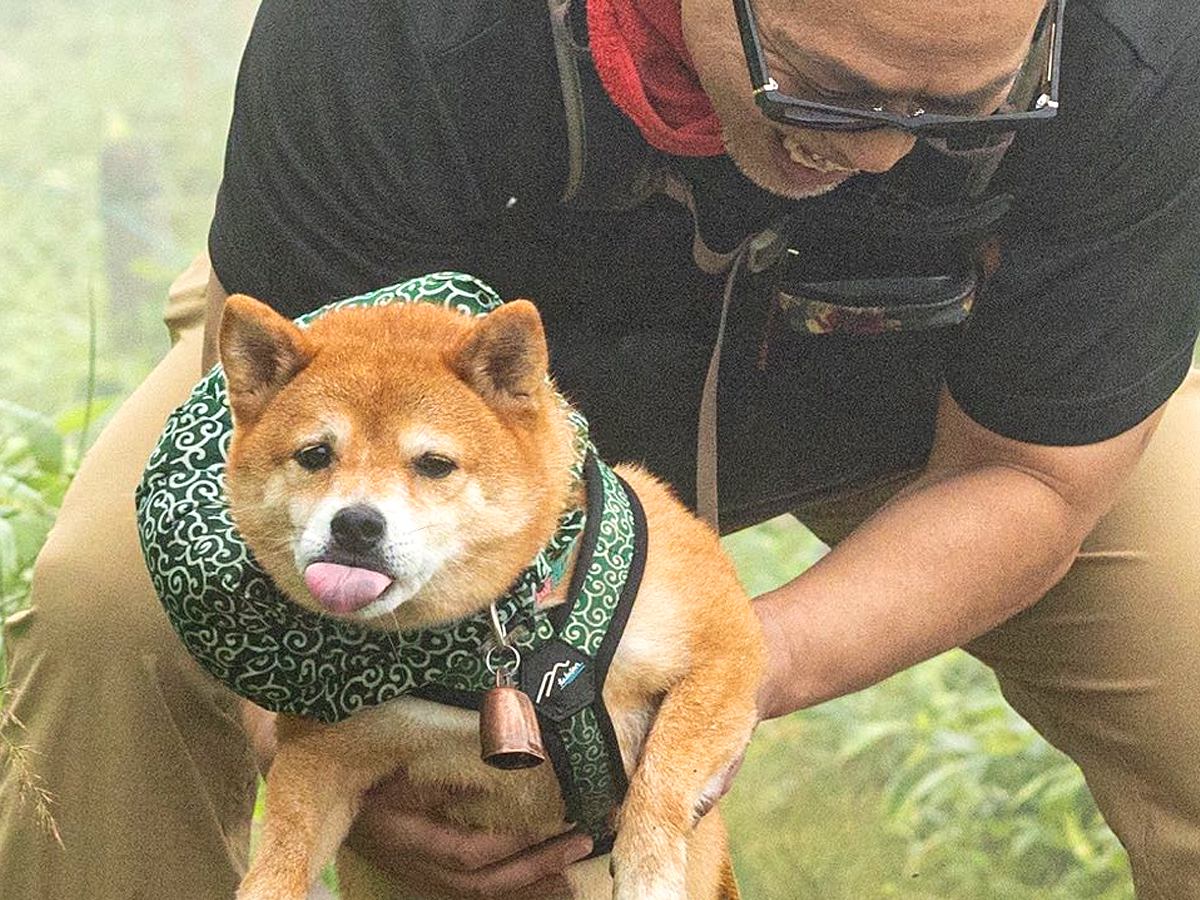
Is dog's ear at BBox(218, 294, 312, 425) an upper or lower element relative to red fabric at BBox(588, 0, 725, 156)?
lower

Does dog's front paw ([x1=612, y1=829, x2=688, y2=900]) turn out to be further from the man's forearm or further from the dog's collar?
the man's forearm

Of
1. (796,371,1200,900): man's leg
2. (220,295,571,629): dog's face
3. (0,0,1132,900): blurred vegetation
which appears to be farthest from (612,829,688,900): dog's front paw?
(0,0,1132,900): blurred vegetation

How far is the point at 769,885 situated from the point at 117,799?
155 cm

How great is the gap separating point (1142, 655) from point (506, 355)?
1.42m

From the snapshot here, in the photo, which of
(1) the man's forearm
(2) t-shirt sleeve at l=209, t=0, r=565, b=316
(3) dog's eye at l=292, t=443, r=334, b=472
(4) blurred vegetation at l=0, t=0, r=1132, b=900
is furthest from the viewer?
(4) blurred vegetation at l=0, t=0, r=1132, b=900

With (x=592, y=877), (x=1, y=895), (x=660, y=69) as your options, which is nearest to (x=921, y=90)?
(x=660, y=69)

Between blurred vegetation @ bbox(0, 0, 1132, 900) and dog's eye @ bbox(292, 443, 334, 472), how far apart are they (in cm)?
129

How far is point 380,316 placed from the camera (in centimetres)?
241

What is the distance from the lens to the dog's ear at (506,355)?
2.30 meters

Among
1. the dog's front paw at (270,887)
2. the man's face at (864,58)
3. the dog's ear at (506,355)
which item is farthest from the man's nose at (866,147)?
the dog's front paw at (270,887)

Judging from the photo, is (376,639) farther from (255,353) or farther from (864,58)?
(864,58)

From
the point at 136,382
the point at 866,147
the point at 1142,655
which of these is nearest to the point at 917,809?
the point at 1142,655

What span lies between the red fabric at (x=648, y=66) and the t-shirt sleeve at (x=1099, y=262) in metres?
0.52

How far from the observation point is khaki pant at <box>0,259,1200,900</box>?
304 cm
